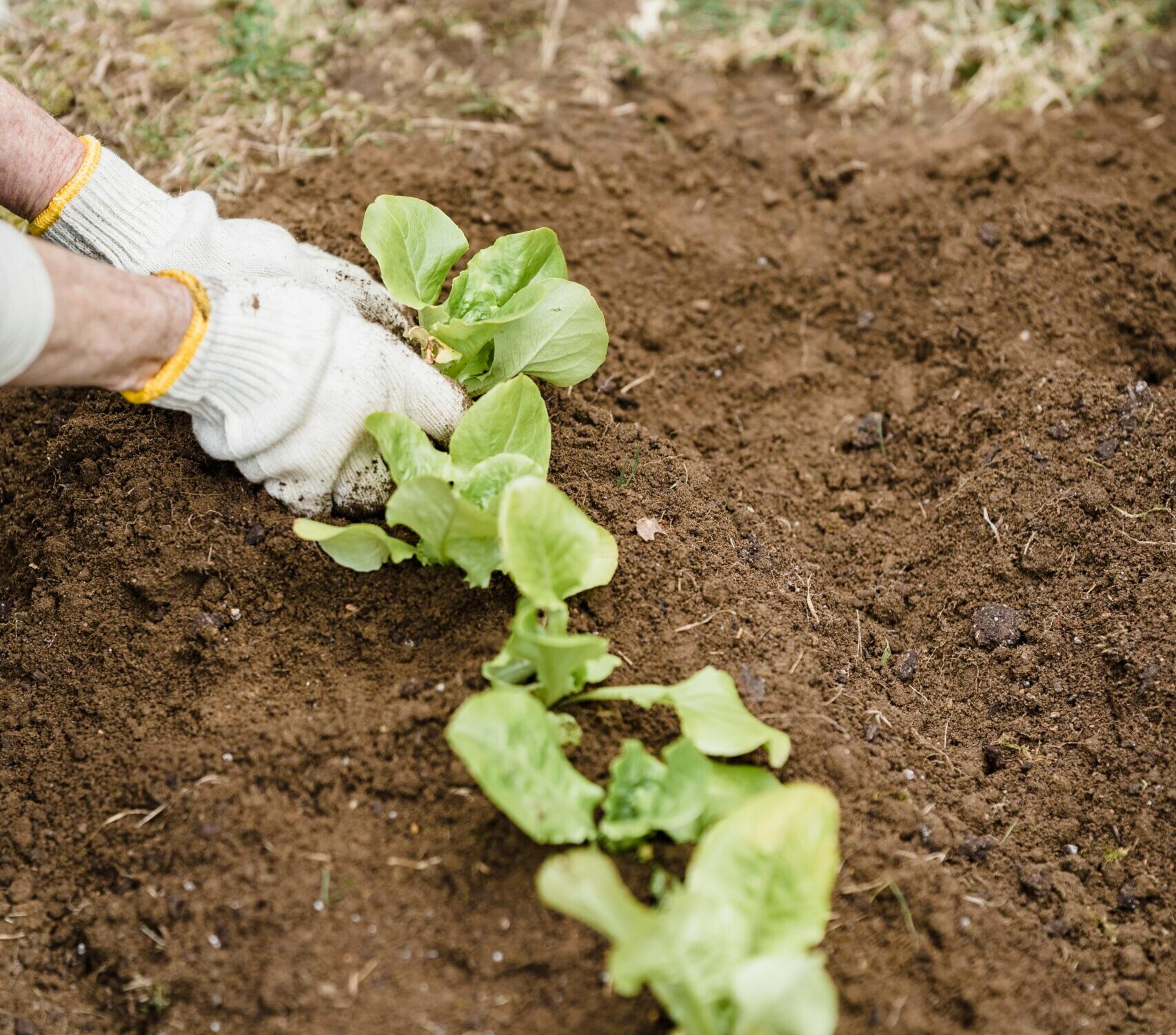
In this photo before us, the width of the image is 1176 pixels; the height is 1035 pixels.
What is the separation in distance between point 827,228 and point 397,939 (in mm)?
2431

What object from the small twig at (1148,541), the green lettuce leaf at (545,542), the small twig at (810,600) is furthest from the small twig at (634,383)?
the small twig at (1148,541)

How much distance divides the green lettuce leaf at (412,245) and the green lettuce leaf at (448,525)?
61 cm

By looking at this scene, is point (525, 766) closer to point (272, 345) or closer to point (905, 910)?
point (905, 910)

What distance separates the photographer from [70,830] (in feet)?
6.44

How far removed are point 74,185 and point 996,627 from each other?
7.63 ft

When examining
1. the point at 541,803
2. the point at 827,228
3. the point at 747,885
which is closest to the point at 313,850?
the point at 541,803

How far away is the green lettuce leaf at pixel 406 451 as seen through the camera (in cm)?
203

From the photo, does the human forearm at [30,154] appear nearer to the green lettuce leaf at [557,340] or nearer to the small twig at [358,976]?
the green lettuce leaf at [557,340]

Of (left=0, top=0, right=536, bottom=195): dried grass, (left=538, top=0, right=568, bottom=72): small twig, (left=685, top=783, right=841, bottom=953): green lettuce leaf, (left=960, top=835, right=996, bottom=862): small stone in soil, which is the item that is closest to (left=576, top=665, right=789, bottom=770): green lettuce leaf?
Result: (left=685, top=783, right=841, bottom=953): green lettuce leaf

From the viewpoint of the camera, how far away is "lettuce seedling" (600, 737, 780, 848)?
170 centimetres

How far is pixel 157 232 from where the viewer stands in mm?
2365

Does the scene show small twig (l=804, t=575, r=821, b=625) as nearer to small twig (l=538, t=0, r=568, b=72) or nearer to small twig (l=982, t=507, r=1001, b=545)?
small twig (l=982, t=507, r=1001, b=545)

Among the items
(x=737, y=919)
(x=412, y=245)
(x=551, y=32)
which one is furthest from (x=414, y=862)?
(x=551, y=32)

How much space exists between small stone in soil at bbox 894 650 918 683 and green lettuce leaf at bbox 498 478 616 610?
2.68ft
